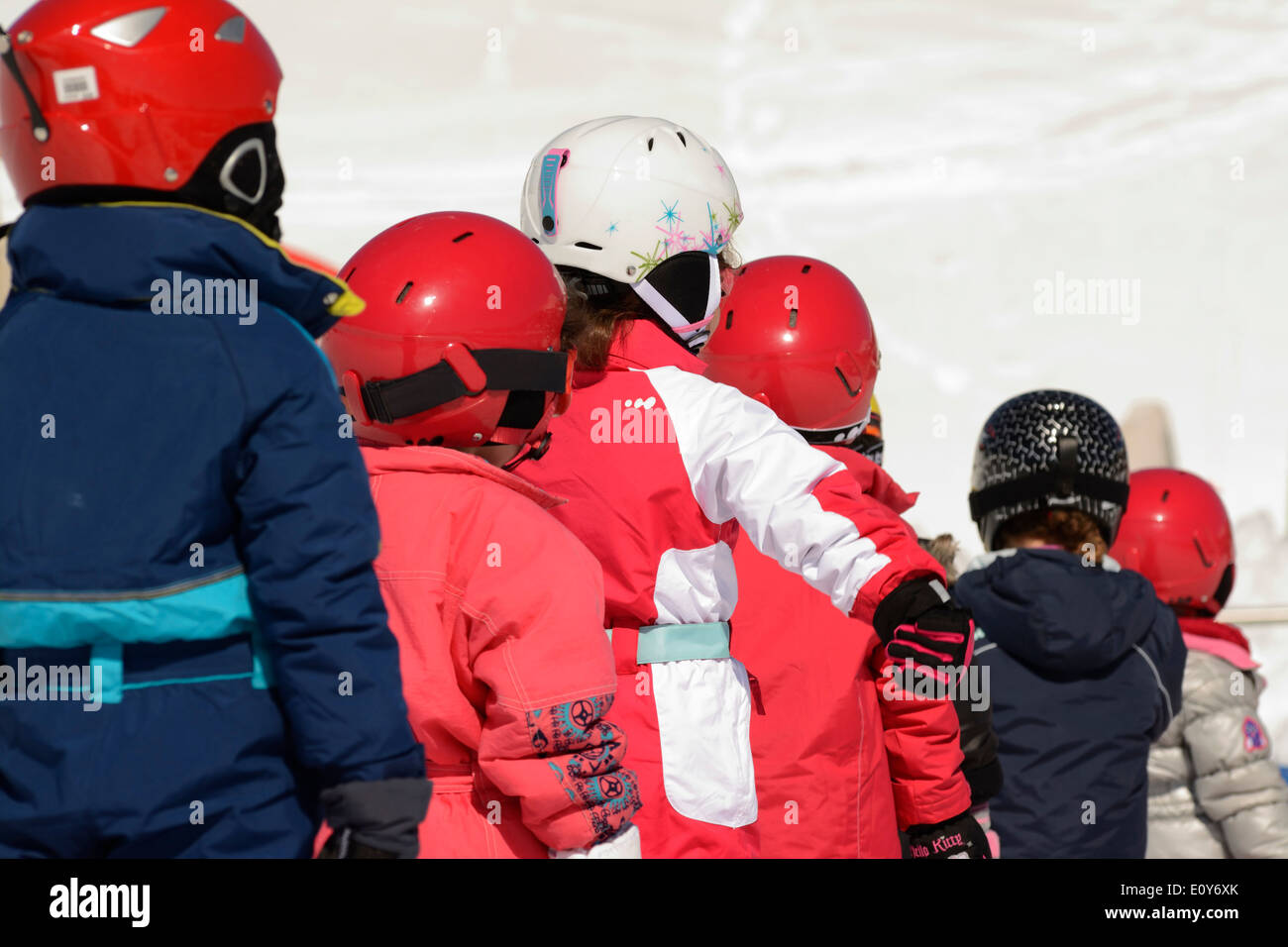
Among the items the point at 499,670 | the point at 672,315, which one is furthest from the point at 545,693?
the point at 672,315

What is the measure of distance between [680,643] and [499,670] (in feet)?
1.89

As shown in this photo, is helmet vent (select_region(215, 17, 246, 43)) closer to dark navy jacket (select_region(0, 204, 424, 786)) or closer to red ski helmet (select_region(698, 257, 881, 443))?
dark navy jacket (select_region(0, 204, 424, 786))

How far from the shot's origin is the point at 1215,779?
371 cm

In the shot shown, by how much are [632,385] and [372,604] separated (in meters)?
0.87

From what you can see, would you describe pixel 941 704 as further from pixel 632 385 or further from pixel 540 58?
pixel 540 58

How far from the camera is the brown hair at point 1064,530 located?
136 inches

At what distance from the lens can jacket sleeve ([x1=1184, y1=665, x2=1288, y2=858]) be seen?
366cm

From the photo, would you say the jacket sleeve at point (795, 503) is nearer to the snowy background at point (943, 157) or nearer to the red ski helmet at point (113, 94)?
the red ski helmet at point (113, 94)

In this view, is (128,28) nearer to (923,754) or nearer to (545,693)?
(545,693)

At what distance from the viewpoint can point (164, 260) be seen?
5.57 feet

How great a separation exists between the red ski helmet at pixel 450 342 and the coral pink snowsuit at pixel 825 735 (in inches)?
31.2

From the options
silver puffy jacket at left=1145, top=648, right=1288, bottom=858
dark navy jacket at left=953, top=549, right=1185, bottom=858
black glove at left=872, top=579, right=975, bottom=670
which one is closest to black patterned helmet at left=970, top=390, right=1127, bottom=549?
dark navy jacket at left=953, top=549, right=1185, bottom=858

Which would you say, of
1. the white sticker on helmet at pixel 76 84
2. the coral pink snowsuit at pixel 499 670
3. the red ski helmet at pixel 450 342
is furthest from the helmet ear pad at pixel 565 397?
the white sticker on helmet at pixel 76 84
